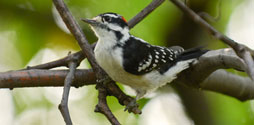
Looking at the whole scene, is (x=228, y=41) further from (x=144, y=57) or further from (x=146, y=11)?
(x=144, y=57)

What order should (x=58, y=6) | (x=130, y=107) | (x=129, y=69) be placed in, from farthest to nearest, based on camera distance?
(x=129, y=69), (x=58, y=6), (x=130, y=107)

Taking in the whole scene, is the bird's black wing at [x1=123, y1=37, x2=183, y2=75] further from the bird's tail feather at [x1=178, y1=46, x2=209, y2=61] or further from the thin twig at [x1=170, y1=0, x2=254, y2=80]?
the thin twig at [x1=170, y1=0, x2=254, y2=80]

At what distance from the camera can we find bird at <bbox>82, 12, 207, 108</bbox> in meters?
2.91

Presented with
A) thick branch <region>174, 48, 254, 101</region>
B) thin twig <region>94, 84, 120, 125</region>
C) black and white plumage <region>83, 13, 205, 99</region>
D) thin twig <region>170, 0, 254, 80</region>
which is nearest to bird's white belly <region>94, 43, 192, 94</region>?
black and white plumage <region>83, 13, 205, 99</region>

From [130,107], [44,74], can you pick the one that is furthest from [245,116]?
[44,74]

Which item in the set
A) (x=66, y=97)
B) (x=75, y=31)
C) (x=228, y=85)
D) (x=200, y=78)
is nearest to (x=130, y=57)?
(x=75, y=31)

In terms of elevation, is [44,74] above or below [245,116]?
above

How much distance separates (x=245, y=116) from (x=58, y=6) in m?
1.94

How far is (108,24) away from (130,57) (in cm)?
30

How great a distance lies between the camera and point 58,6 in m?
2.73

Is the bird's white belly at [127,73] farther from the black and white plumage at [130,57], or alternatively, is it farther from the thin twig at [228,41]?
the thin twig at [228,41]

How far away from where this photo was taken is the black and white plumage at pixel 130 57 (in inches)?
114

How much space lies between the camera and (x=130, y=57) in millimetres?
2963

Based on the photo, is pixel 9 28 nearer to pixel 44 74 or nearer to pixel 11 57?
pixel 11 57
